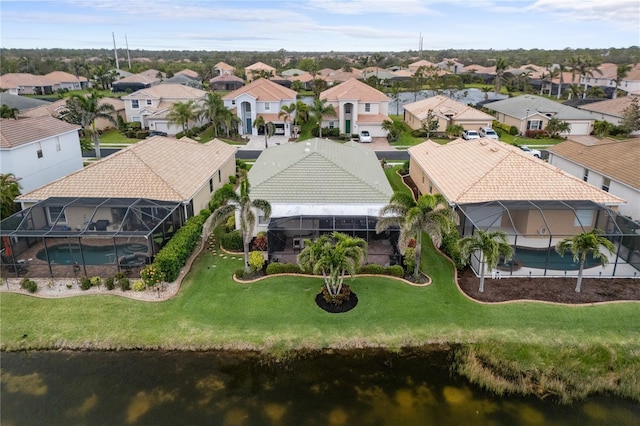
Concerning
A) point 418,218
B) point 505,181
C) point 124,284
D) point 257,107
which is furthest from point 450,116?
point 124,284

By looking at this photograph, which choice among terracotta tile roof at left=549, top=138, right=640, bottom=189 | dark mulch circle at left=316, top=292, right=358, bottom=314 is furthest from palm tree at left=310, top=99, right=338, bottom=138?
dark mulch circle at left=316, top=292, right=358, bottom=314

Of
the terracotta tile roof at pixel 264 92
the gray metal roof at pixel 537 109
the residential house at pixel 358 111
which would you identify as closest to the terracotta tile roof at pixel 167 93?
the terracotta tile roof at pixel 264 92

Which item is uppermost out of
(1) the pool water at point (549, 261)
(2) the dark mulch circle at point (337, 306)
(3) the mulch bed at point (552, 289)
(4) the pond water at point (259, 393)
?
(1) the pool water at point (549, 261)

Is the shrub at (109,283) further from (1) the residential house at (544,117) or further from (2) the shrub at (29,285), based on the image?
(1) the residential house at (544,117)

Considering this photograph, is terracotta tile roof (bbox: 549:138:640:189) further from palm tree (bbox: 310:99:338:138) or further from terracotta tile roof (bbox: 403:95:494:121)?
palm tree (bbox: 310:99:338:138)

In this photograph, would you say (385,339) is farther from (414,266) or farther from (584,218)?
(584,218)
